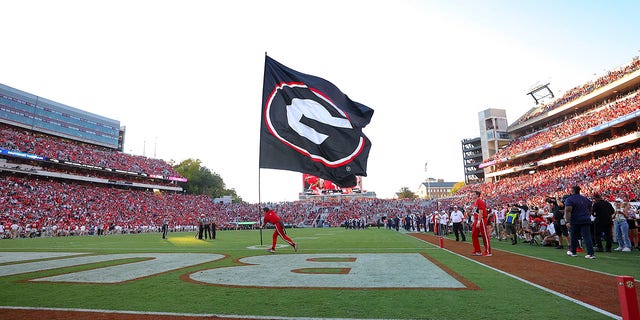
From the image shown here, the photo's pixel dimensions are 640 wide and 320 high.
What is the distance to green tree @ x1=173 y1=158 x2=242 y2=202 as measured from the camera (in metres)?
98.1

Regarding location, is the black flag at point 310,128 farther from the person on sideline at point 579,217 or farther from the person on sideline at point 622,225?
the person on sideline at point 622,225

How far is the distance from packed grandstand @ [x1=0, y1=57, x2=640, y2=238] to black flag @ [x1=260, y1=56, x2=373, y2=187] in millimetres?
23886

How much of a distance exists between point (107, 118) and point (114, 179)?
1993 cm

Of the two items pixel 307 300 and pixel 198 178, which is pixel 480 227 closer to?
pixel 307 300

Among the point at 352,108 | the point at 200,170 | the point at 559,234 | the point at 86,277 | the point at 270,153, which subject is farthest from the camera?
the point at 200,170

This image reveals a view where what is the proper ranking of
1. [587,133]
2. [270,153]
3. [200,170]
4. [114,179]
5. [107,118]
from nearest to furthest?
[270,153] → [587,133] → [114,179] → [107,118] → [200,170]

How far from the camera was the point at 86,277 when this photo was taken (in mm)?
6574

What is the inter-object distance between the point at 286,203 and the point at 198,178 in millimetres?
39030

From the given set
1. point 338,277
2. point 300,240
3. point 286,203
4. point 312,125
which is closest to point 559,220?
point 312,125

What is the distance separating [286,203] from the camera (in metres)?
70.6

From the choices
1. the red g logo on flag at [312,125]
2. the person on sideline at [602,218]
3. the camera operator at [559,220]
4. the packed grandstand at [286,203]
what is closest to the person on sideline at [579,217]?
the person on sideline at [602,218]

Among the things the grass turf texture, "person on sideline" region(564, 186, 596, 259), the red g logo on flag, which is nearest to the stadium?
the grass turf texture

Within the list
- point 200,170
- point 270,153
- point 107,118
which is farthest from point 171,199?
point 270,153

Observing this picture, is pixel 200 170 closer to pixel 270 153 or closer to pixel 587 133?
Answer: pixel 587 133
